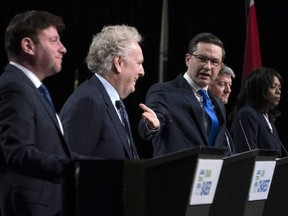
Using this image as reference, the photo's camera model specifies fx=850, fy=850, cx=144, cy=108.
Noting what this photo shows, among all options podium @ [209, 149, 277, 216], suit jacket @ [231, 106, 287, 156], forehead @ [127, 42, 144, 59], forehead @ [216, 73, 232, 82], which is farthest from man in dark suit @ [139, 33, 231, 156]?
forehead @ [216, 73, 232, 82]

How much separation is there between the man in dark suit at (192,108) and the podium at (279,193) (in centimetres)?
44

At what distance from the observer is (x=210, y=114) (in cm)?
431

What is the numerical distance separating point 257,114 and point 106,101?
5.51 feet

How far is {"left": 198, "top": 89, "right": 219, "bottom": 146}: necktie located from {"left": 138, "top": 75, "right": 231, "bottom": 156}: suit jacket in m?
0.03

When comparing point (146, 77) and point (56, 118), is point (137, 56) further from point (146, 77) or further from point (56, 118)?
point (146, 77)

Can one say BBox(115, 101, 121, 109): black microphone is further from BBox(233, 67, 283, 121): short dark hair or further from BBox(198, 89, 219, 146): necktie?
BBox(233, 67, 283, 121): short dark hair

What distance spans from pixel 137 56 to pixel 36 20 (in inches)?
31.9

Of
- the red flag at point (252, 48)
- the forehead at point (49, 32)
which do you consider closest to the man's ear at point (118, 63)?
the forehead at point (49, 32)

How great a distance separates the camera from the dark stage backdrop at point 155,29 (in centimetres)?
719

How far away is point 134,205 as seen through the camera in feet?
8.75

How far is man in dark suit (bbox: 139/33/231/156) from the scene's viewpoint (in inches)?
164

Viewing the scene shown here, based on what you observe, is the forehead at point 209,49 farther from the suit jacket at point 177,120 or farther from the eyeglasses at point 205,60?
the suit jacket at point 177,120

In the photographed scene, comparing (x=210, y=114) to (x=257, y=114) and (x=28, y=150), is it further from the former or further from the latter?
(x=28, y=150)

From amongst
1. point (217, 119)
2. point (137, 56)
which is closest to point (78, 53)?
point (217, 119)
